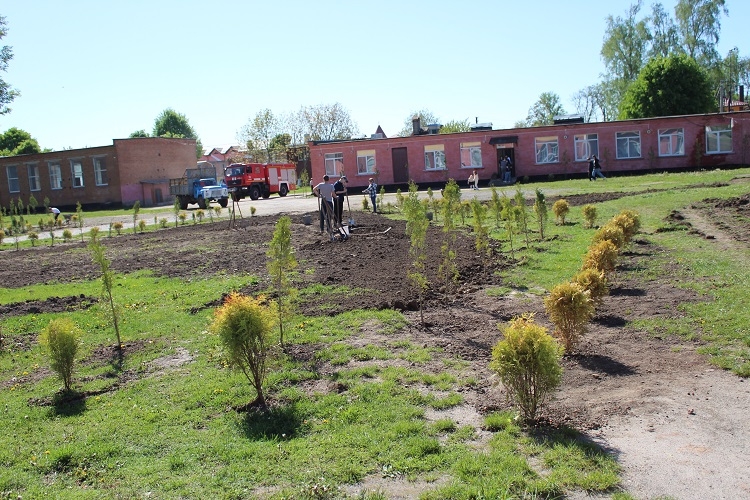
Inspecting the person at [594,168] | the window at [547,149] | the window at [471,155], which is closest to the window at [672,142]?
the person at [594,168]

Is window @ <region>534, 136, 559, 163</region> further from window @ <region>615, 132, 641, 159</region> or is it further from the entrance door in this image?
the entrance door

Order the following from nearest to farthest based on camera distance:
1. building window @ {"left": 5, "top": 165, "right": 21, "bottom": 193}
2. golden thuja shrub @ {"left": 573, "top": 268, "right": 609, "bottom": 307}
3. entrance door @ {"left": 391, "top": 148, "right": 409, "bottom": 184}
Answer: golden thuja shrub @ {"left": 573, "top": 268, "right": 609, "bottom": 307}, entrance door @ {"left": 391, "top": 148, "right": 409, "bottom": 184}, building window @ {"left": 5, "top": 165, "right": 21, "bottom": 193}

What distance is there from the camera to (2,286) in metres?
15.6

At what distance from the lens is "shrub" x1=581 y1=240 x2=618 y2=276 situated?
973cm

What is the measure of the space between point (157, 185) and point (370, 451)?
5442 centimetres

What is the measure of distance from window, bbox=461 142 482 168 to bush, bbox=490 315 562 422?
143ft

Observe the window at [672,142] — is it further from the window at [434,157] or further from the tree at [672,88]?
the window at [434,157]

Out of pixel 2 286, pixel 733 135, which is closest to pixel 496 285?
pixel 2 286

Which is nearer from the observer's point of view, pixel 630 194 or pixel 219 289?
pixel 219 289

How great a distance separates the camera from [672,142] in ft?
148

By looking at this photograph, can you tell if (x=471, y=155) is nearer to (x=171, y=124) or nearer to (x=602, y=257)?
(x=602, y=257)

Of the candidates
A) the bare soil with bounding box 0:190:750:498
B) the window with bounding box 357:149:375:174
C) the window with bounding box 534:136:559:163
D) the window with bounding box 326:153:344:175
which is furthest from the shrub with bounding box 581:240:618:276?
the window with bounding box 326:153:344:175

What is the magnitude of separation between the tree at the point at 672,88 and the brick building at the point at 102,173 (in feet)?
128

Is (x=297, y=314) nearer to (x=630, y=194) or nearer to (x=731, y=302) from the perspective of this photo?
(x=731, y=302)
